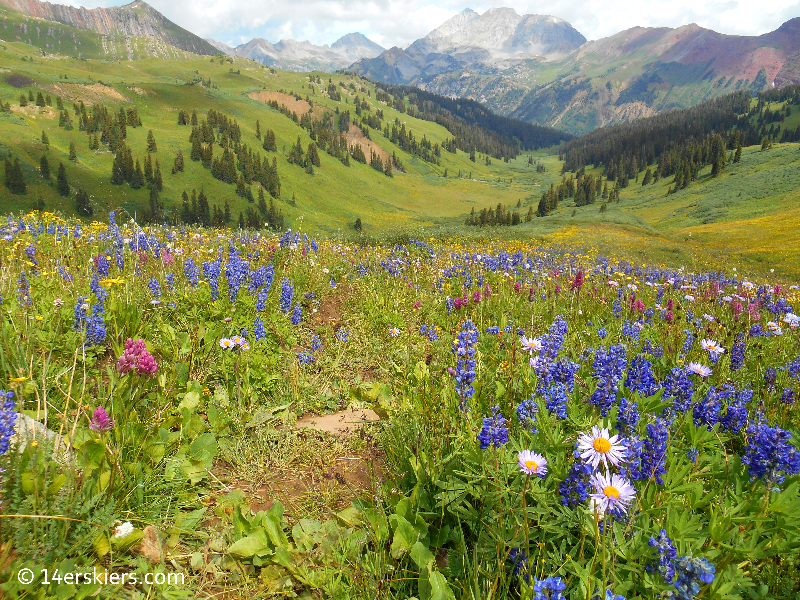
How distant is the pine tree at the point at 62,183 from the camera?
234 ft

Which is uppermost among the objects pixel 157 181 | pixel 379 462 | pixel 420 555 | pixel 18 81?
pixel 18 81

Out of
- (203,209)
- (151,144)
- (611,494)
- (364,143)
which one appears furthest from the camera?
(364,143)

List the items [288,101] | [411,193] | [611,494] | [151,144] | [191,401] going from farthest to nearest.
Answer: [288,101]
[411,193]
[151,144]
[191,401]
[611,494]

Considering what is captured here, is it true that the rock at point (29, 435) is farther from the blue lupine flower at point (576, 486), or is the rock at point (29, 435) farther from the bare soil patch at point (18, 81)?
the bare soil patch at point (18, 81)

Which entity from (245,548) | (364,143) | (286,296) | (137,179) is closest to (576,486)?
(245,548)

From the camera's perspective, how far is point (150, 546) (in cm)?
273

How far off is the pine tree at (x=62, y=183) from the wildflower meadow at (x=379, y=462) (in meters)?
87.7

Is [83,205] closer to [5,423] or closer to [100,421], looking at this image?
[100,421]

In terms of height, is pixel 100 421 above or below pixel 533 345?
below

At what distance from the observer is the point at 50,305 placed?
4.90 metres

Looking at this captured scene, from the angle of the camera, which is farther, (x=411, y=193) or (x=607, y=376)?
(x=411, y=193)

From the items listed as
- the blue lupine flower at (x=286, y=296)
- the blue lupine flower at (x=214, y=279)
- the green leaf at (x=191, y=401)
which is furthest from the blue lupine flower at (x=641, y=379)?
the blue lupine flower at (x=214, y=279)

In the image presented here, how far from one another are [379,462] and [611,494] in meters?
2.61

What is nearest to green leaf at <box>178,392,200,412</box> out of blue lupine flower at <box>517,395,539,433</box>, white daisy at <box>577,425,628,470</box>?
blue lupine flower at <box>517,395,539,433</box>
